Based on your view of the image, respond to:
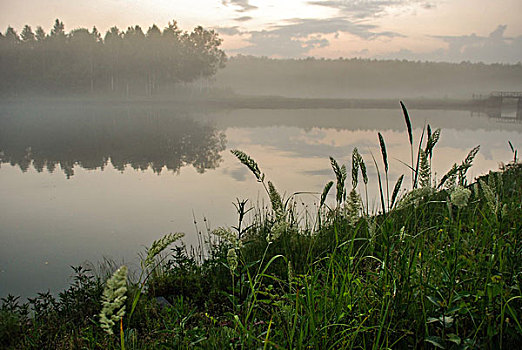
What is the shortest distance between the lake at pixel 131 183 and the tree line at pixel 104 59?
4970cm

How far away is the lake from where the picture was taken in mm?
6734

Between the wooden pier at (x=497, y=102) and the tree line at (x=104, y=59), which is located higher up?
the tree line at (x=104, y=59)

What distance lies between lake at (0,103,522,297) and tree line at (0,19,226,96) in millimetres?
49697

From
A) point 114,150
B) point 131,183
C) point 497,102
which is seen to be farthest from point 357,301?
A: point 497,102

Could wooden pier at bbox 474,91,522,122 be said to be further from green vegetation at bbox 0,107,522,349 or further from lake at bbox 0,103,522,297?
green vegetation at bbox 0,107,522,349

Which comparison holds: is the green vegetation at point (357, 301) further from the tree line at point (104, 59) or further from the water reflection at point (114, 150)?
the tree line at point (104, 59)

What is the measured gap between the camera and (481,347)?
2336 millimetres

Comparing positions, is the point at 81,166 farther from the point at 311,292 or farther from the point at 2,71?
the point at 2,71

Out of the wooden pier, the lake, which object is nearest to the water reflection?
the lake

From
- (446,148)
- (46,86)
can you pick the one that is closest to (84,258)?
(446,148)

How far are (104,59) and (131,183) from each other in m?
67.3

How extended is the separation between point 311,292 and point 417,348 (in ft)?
2.52

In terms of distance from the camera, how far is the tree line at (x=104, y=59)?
72125 mm

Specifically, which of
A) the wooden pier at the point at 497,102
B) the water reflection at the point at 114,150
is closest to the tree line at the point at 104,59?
the wooden pier at the point at 497,102
